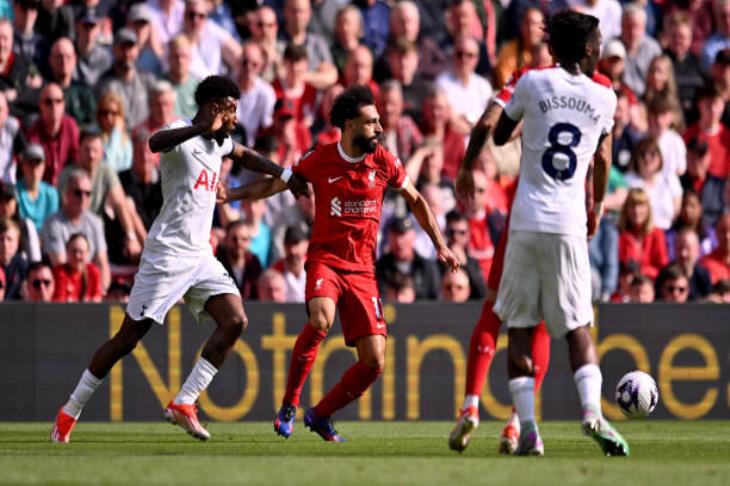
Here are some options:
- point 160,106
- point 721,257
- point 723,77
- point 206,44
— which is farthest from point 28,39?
point 723,77

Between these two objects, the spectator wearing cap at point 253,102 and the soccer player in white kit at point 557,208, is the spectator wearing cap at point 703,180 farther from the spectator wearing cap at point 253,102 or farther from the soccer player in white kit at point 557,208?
the soccer player in white kit at point 557,208

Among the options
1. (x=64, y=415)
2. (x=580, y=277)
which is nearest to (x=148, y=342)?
(x=64, y=415)

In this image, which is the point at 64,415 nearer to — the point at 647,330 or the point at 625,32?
the point at 647,330

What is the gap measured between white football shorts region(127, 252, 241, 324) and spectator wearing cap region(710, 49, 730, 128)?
9479 millimetres

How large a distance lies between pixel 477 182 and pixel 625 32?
12.0ft

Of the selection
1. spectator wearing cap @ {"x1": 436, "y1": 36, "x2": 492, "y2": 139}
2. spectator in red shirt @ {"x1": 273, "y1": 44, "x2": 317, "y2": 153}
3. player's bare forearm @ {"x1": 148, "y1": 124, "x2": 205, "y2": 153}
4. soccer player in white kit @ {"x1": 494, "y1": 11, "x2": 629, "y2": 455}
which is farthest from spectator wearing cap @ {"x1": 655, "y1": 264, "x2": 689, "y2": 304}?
soccer player in white kit @ {"x1": 494, "y1": 11, "x2": 629, "y2": 455}

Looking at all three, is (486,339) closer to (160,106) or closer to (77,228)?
(77,228)

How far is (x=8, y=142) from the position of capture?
16969mm

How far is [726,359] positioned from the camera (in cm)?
1634

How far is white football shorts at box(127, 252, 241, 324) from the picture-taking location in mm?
11633

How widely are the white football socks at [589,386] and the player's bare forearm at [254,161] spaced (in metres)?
3.31

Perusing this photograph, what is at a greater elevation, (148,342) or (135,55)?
(135,55)

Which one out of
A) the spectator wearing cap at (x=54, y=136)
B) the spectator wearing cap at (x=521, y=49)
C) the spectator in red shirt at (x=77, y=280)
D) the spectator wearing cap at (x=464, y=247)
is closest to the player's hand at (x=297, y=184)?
the spectator in red shirt at (x=77, y=280)

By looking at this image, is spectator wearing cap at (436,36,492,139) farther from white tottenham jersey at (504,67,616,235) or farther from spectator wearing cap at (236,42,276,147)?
white tottenham jersey at (504,67,616,235)
